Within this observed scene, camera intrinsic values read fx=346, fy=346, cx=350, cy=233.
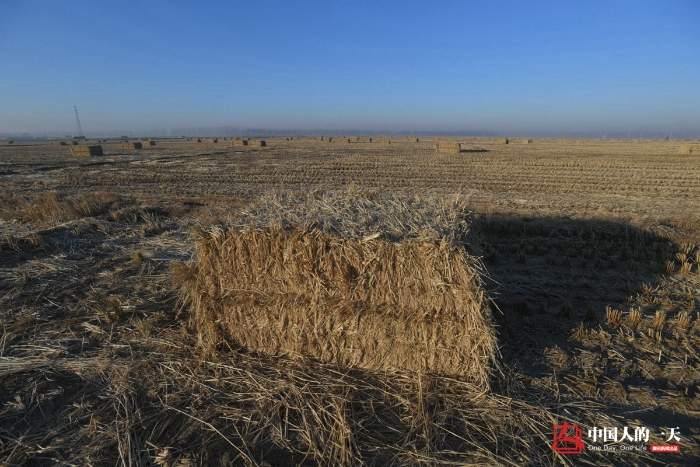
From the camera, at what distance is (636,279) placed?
6.54 m

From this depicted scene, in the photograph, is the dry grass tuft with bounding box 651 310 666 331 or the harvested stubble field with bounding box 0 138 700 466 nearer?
the harvested stubble field with bounding box 0 138 700 466

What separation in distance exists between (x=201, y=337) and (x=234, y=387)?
1004 mm

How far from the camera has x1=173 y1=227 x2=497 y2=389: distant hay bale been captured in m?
3.79

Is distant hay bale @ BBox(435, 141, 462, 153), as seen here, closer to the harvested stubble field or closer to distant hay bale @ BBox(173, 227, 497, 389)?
the harvested stubble field

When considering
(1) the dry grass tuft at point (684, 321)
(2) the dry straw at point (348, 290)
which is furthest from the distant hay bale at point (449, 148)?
(2) the dry straw at point (348, 290)

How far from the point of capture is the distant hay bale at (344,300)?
3.79 metres

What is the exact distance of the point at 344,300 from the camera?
13.4ft

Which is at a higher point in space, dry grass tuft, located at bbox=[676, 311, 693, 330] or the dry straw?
the dry straw

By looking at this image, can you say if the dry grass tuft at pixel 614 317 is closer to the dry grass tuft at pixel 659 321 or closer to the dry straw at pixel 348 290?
the dry grass tuft at pixel 659 321

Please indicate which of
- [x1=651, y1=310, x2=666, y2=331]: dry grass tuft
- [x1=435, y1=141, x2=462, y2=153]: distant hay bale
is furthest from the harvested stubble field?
[x1=435, y1=141, x2=462, y2=153]: distant hay bale

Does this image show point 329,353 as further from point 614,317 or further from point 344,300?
point 614,317

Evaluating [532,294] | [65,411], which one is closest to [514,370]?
[532,294]

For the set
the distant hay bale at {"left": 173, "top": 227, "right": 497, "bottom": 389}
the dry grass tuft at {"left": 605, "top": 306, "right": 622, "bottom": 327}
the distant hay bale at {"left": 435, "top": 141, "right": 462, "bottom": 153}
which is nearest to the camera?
the distant hay bale at {"left": 173, "top": 227, "right": 497, "bottom": 389}

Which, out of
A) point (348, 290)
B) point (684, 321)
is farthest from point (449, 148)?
point (348, 290)
